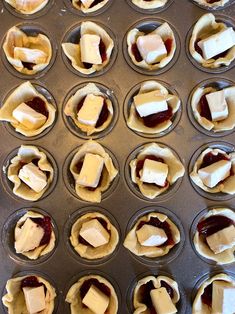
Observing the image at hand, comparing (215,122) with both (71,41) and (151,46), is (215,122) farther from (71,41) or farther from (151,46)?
(71,41)

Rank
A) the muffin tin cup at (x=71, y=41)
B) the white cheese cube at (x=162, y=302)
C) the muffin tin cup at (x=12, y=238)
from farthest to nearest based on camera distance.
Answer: the muffin tin cup at (x=71, y=41) < the muffin tin cup at (x=12, y=238) < the white cheese cube at (x=162, y=302)

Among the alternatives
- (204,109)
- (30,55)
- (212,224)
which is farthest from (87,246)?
(30,55)

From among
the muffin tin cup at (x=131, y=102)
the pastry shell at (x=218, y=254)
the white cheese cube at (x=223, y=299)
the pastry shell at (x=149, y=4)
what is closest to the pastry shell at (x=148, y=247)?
the pastry shell at (x=218, y=254)

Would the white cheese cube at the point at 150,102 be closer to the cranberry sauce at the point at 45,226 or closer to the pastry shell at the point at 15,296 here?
the cranberry sauce at the point at 45,226

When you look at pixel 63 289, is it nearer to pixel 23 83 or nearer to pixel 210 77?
pixel 23 83

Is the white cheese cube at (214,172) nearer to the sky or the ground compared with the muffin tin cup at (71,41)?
nearer to the ground

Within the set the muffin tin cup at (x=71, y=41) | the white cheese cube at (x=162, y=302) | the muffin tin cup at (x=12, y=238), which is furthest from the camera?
the muffin tin cup at (x=71, y=41)
